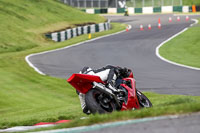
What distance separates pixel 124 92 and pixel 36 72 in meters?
10.5

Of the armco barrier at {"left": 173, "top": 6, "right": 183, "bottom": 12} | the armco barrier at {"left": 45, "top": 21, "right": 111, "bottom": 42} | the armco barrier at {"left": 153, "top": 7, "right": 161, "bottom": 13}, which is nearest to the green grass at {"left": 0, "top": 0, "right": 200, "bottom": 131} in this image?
the armco barrier at {"left": 45, "top": 21, "right": 111, "bottom": 42}

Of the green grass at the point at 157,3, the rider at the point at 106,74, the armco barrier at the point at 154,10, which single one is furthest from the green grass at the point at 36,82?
the green grass at the point at 157,3

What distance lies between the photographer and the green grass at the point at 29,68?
11184 mm

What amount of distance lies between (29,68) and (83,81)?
12304mm

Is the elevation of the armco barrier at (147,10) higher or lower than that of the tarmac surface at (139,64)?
higher

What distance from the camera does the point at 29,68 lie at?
19969 mm

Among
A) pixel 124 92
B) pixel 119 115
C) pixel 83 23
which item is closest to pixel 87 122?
pixel 119 115

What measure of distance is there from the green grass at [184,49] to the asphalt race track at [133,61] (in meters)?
0.84

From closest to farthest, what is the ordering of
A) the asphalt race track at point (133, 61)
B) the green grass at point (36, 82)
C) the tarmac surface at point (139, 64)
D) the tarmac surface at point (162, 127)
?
the tarmac surface at point (162, 127) < the tarmac surface at point (139, 64) < the green grass at point (36, 82) < the asphalt race track at point (133, 61)

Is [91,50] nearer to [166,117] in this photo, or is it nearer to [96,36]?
[96,36]

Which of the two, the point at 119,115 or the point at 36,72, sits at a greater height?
the point at 119,115

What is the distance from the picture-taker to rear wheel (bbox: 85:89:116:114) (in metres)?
7.96

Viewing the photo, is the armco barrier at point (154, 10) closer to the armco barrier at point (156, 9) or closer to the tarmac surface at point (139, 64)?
the armco barrier at point (156, 9)

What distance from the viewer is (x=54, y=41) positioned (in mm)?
32312
